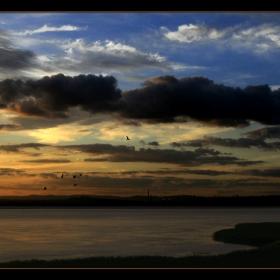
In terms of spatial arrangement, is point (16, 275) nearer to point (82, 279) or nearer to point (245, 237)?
point (82, 279)

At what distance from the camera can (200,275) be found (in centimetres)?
829

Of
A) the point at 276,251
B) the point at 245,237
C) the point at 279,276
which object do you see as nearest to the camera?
the point at 279,276

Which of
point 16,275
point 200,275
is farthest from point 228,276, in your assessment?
point 16,275

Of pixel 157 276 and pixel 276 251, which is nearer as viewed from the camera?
pixel 157 276

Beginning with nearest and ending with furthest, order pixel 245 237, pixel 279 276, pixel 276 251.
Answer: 1. pixel 279 276
2. pixel 276 251
3. pixel 245 237

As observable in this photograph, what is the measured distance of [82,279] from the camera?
830cm

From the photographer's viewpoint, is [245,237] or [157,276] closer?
[157,276]
